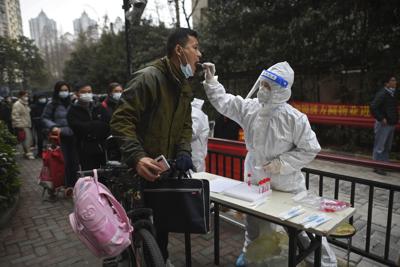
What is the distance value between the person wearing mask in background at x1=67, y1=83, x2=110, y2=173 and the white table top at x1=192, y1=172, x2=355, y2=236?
2.70 metres

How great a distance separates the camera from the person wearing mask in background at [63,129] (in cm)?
511

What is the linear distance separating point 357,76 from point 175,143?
8681 millimetres

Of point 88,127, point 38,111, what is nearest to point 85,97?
point 88,127

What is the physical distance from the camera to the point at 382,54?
8609 mm

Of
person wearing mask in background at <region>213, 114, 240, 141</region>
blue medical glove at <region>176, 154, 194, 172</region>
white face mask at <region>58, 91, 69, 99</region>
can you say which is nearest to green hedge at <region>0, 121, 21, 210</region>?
white face mask at <region>58, 91, 69, 99</region>

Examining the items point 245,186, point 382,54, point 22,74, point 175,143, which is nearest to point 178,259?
point 245,186

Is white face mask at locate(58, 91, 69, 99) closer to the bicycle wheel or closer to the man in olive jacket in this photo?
the man in olive jacket

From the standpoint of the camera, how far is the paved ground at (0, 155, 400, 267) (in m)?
3.32

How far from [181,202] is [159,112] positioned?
639 mm

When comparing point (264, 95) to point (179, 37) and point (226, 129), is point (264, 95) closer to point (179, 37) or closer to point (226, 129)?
point (179, 37)

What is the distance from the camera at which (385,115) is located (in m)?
6.70

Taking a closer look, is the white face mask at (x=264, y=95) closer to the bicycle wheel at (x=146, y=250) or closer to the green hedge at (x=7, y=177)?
the bicycle wheel at (x=146, y=250)

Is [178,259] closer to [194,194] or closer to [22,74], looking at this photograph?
[194,194]

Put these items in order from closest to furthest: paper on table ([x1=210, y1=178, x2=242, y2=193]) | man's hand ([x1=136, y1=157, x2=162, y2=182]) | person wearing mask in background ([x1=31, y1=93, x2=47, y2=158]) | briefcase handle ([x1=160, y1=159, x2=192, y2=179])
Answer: man's hand ([x1=136, y1=157, x2=162, y2=182])
briefcase handle ([x1=160, y1=159, x2=192, y2=179])
paper on table ([x1=210, y1=178, x2=242, y2=193])
person wearing mask in background ([x1=31, y1=93, x2=47, y2=158])
